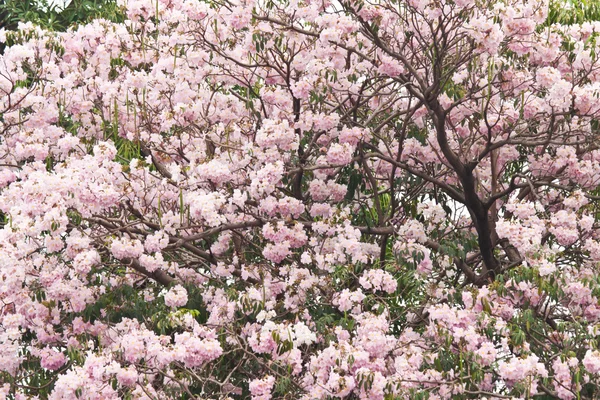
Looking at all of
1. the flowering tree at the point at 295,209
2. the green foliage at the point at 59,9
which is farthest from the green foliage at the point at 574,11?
the green foliage at the point at 59,9

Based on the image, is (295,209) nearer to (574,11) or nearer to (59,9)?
(574,11)

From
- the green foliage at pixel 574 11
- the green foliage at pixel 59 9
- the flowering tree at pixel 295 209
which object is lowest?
the flowering tree at pixel 295 209

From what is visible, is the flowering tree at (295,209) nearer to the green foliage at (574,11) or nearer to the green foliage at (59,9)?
the green foliage at (574,11)

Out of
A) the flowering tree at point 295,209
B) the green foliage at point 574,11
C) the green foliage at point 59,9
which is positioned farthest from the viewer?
the green foliage at point 59,9

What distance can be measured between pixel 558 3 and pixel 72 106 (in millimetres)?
6176

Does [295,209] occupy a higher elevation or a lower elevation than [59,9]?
lower

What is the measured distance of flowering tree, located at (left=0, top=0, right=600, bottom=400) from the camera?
603cm

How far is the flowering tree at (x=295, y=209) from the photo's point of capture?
19.8ft

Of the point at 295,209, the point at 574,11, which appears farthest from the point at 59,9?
the point at 295,209

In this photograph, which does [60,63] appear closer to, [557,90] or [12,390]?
[12,390]

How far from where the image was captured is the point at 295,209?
7.08 metres

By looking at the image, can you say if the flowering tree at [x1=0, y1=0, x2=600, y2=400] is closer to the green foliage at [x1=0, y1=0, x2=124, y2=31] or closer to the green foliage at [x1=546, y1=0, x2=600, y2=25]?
the green foliage at [x1=546, y1=0, x2=600, y2=25]

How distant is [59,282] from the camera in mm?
6820

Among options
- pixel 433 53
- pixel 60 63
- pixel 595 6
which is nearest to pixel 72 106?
pixel 60 63
